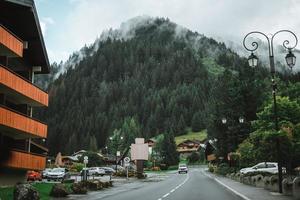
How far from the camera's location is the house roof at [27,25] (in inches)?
1214

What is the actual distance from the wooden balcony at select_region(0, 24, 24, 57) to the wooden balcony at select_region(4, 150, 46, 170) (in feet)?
22.0

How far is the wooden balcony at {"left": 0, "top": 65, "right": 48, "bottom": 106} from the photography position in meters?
28.4

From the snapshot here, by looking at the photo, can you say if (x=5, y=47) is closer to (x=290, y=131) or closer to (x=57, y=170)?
(x=290, y=131)

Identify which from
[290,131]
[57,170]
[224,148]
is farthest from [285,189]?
[224,148]

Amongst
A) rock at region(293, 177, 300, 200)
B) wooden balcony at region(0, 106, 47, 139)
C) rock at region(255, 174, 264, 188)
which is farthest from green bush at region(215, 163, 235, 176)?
rock at region(293, 177, 300, 200)

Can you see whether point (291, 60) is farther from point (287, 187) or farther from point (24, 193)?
point (24, 193)

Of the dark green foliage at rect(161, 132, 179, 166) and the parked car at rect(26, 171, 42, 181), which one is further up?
the dark green foliage at rect(161, 132, 179, 166)

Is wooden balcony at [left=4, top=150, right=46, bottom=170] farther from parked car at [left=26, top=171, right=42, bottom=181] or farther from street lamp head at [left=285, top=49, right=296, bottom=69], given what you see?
street lamp head at [left=285, top=49, right=296, bottom=69]

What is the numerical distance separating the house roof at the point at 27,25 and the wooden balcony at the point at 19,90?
316cm

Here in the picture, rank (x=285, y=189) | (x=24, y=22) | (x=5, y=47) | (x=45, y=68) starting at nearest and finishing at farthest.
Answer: (x=285, y=189) → (x=5, y=47) → (x=24, y=22) → (x=45, y=68)

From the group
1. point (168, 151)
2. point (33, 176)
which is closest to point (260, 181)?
point (33, 176)

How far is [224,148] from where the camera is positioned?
6538cm

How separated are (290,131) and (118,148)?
424 feet

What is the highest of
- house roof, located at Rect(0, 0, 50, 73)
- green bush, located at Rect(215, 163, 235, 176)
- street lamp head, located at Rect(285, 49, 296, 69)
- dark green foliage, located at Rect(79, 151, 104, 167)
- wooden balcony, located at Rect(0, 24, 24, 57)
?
house roof, located at Rect(0, 0, 50, 73)
